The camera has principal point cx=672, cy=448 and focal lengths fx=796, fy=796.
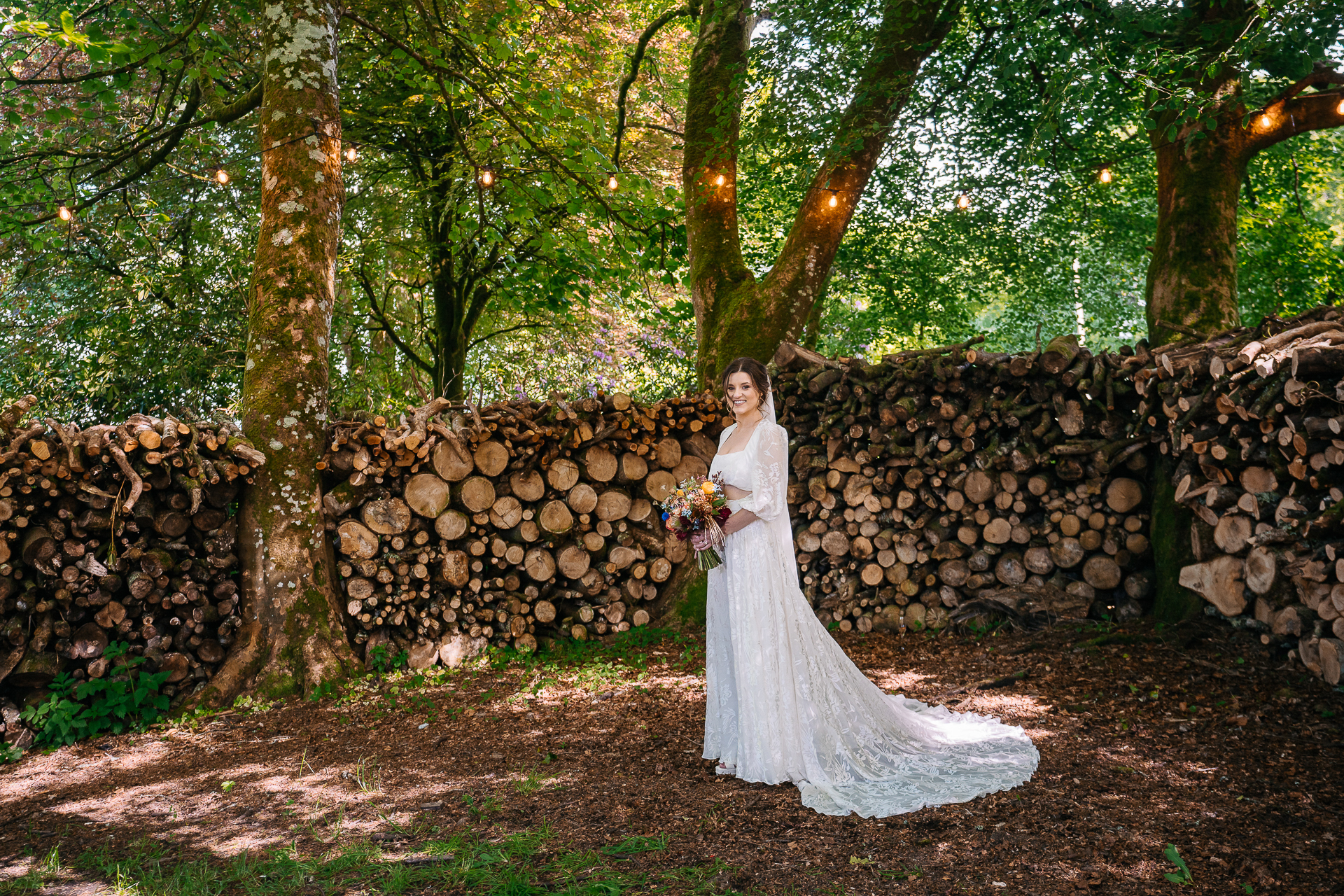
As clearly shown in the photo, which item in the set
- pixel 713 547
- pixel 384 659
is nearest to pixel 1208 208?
pixel 713 547

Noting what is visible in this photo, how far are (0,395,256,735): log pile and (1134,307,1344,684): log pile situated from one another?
19.1 ft

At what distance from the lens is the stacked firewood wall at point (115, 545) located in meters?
4.55

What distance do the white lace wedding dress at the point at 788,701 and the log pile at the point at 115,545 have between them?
3355mm

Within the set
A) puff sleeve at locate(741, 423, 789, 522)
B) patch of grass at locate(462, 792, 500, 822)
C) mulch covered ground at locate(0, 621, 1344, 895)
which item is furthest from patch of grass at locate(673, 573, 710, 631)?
patch of grass at locate(462, 792, 500, 822)

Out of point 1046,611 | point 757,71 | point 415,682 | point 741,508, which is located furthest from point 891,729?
point 757,71

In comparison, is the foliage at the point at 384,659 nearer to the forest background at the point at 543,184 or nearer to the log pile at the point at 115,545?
the log pile at the point at 115,545

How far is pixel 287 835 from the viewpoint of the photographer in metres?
3.29

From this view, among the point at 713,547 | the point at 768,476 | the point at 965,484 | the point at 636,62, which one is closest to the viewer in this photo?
the point at 768,476

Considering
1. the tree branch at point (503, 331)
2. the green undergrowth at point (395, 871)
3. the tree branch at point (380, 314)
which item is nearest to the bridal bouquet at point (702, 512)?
the green undergrowth at point (395, 871)

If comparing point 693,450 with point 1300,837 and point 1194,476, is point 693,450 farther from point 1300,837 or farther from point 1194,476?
point 1300,837

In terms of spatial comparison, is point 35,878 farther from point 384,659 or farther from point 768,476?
point 768,476

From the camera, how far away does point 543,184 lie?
8281mm

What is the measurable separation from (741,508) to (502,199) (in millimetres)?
6784

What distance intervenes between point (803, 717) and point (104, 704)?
13.5 ft
